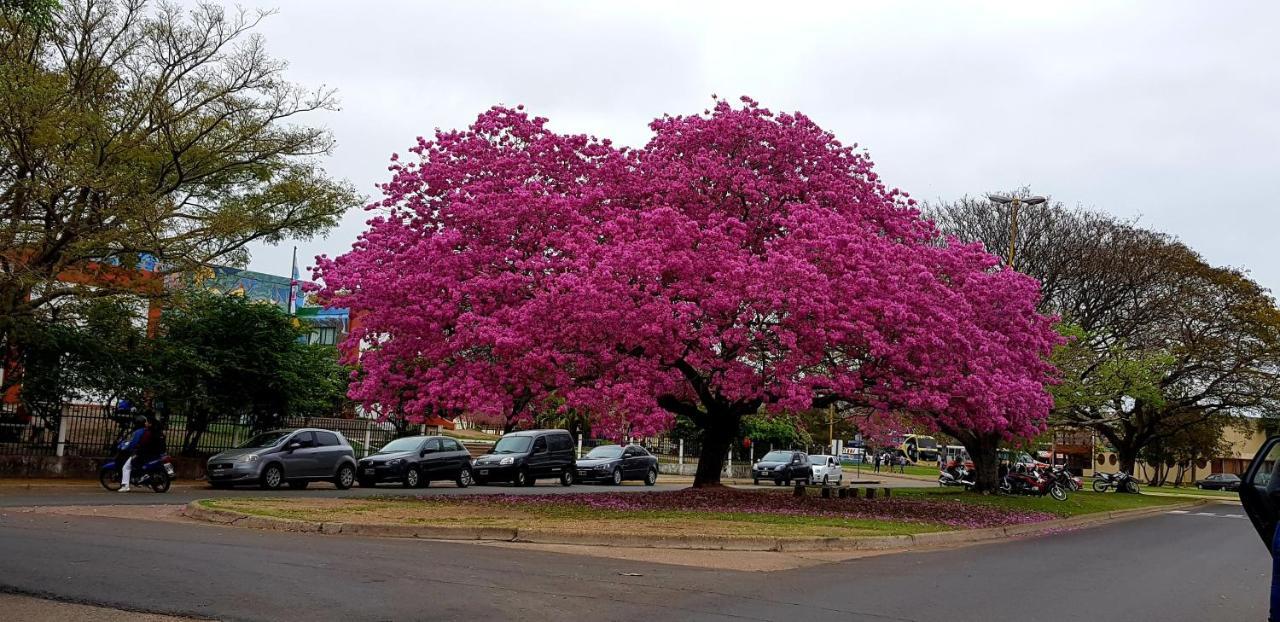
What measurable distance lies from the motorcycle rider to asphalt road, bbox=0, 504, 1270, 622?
684 centimetres

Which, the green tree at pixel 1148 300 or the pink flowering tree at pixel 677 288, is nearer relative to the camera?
the pink flowering tree at pixel 677 288

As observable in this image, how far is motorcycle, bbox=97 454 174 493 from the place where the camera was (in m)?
20.5

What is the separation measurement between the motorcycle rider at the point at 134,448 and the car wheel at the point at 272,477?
9.35 ft

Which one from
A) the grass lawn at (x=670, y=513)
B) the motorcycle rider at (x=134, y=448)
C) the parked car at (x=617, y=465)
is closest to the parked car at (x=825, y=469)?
the parked car at (x=617, y=465)

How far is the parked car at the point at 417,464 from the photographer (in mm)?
26594

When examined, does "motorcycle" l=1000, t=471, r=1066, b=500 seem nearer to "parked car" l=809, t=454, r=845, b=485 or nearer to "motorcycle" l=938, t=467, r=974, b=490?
"motorcycle" l=938, t=467, r=974, b=490

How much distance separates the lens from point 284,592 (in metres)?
7.98

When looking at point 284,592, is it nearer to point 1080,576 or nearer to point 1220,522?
point 1080,576

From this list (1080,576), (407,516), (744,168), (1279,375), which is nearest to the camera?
(1080,576)

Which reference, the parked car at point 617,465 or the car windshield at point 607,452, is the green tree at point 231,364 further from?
the car windshield at point 607,452

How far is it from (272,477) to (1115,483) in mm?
38844

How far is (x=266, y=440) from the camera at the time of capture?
2397cm

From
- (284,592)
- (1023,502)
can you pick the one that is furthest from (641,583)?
(1023,502)

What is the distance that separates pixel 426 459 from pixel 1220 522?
22.6 meters
